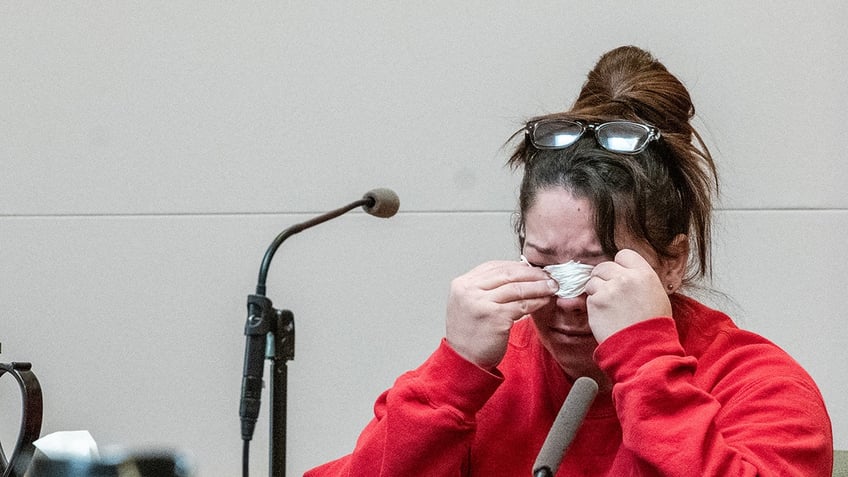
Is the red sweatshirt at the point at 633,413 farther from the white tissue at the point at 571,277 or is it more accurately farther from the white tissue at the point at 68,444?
the white tissue at the point at 68,444

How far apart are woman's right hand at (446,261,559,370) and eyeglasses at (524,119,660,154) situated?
0.17 metres

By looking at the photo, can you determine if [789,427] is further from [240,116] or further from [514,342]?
[240,116]

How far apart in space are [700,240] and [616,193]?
19 centimetres

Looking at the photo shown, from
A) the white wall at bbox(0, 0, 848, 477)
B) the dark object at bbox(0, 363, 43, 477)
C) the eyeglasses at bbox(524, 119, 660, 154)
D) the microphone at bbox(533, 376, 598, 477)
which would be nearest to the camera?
the microphone at bbox(533, 376, 598, 477)

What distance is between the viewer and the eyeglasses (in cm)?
123

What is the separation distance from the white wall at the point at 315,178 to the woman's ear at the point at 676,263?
867 millimetres

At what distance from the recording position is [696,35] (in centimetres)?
216

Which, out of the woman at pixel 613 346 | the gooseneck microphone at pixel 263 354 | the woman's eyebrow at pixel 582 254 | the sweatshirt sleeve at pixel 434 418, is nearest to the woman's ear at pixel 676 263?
the woman at pixel 613 346

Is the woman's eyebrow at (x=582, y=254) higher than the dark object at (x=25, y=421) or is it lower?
higher

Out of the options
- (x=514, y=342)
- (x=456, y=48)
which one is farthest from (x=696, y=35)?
(x=514, y=342)

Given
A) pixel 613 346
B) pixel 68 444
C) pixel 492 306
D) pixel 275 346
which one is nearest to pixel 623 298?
pixel 613 346

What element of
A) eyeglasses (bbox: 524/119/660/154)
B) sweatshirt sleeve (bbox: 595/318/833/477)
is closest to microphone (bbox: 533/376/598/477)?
sweatshirt sleeve (bbox: 595/318/833/477)

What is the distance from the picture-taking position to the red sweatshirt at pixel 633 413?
108 cm

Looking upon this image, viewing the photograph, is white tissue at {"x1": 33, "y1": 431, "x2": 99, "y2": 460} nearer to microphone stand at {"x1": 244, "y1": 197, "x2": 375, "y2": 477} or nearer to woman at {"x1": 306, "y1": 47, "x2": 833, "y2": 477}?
microphone stand at {"x1": 244, "y1": 197, "x2": 375, "y2": 477}
